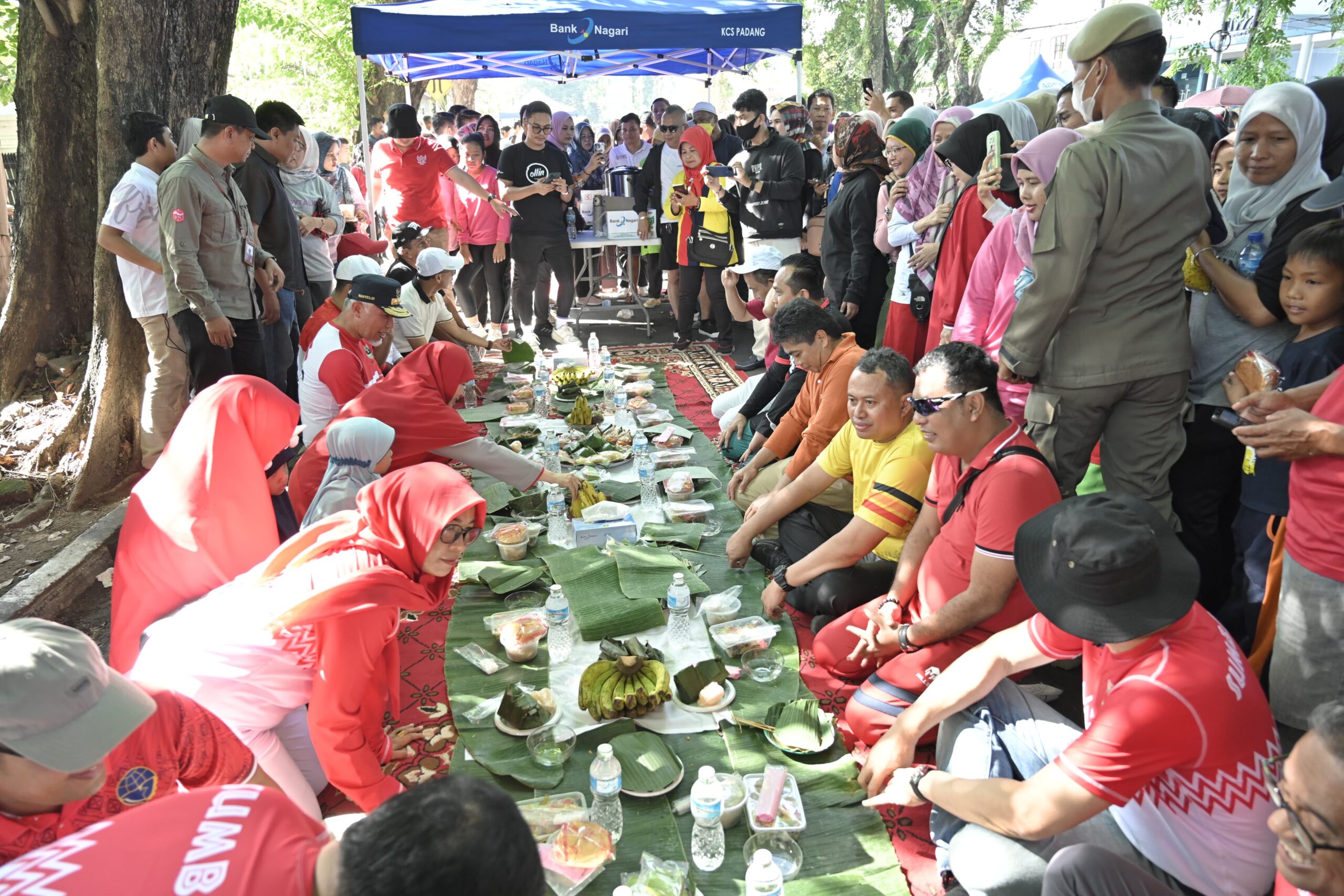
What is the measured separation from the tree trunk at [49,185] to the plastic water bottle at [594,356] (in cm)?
337

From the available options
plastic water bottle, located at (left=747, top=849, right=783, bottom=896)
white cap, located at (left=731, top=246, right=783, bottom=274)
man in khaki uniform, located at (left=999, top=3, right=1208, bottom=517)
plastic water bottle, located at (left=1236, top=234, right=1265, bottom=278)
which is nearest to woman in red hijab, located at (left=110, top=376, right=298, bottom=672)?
plastic water bottle, located at (left=747, top=849, right=783, bottom=896)

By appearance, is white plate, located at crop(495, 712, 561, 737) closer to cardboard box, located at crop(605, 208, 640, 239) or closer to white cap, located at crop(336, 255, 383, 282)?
white cap, located at crop(336, 255, 383, 282)

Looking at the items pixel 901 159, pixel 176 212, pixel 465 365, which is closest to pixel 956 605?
pixel 465 365

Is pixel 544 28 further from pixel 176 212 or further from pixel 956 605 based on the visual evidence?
pixel 956 605

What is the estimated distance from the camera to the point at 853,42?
26797 mm

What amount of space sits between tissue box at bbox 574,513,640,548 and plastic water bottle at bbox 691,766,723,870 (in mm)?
1753

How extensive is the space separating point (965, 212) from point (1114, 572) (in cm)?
280

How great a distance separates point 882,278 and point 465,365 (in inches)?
115

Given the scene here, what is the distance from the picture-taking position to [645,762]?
2.55 metres

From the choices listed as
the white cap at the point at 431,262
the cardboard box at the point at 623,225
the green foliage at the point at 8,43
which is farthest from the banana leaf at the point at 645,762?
the cardboard box at the point at 623,225

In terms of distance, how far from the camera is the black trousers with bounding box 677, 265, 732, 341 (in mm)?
7562

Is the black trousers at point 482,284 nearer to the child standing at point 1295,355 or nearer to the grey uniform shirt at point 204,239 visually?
the grey uniform shirt at point 204,239

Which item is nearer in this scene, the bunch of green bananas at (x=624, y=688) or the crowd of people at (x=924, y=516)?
the crowd of people at (x=924, y=516)

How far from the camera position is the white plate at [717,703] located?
2.82 metres
